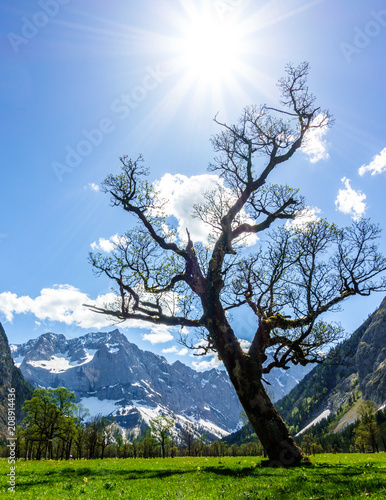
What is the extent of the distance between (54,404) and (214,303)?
59.5 meters

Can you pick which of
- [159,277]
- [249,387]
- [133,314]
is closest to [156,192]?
[159,277]

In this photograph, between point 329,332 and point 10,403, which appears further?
point 329,332

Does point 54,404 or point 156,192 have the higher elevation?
point 156,192

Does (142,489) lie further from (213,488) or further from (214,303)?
(214,303)

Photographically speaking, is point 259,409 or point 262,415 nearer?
point 262,415

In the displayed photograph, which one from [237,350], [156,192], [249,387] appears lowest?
[249,387]

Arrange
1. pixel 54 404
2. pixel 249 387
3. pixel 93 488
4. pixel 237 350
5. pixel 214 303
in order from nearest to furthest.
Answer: pixel 93 488, pixel 249 387, pixel 237 350, pixel 214 303, pixel 54 404

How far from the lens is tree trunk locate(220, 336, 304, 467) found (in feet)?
41.7

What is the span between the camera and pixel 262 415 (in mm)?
13133

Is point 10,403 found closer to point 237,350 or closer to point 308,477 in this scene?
point 237,350

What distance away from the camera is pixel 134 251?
20.3m

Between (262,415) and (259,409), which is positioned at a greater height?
(259,409)

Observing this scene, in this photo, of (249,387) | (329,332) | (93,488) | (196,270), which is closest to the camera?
(93,488)

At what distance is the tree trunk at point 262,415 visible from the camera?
12.7 metres
